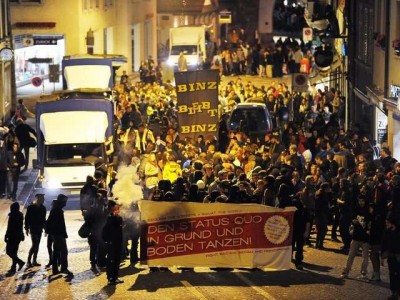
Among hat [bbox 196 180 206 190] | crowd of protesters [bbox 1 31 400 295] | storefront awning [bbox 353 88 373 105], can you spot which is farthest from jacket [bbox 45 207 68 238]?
storefront awning [bbox 353 88 373 105]

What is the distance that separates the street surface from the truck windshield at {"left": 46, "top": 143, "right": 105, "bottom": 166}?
7503mm

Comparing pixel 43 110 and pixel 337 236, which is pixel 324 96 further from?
pixel 337 236

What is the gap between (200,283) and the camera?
21.0m

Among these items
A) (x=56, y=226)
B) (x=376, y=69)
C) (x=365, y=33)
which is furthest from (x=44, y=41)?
(x=56, y=226)

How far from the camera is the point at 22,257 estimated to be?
77.4 ft

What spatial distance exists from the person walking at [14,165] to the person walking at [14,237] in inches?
312

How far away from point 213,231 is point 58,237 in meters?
2.79

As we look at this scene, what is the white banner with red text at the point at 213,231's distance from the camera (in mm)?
21469

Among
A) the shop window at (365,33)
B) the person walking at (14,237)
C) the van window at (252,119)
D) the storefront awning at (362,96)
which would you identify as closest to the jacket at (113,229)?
the person walking at (14,237)

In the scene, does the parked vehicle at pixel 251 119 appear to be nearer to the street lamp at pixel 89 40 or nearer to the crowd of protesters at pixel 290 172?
the crowd of protesters at pixel 290 172

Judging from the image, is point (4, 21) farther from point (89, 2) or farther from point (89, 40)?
point (89, 2)

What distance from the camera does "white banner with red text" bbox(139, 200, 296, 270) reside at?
2147 cm

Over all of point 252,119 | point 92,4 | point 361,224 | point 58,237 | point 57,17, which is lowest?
point 58,237

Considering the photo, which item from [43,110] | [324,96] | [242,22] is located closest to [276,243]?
[43,110]
